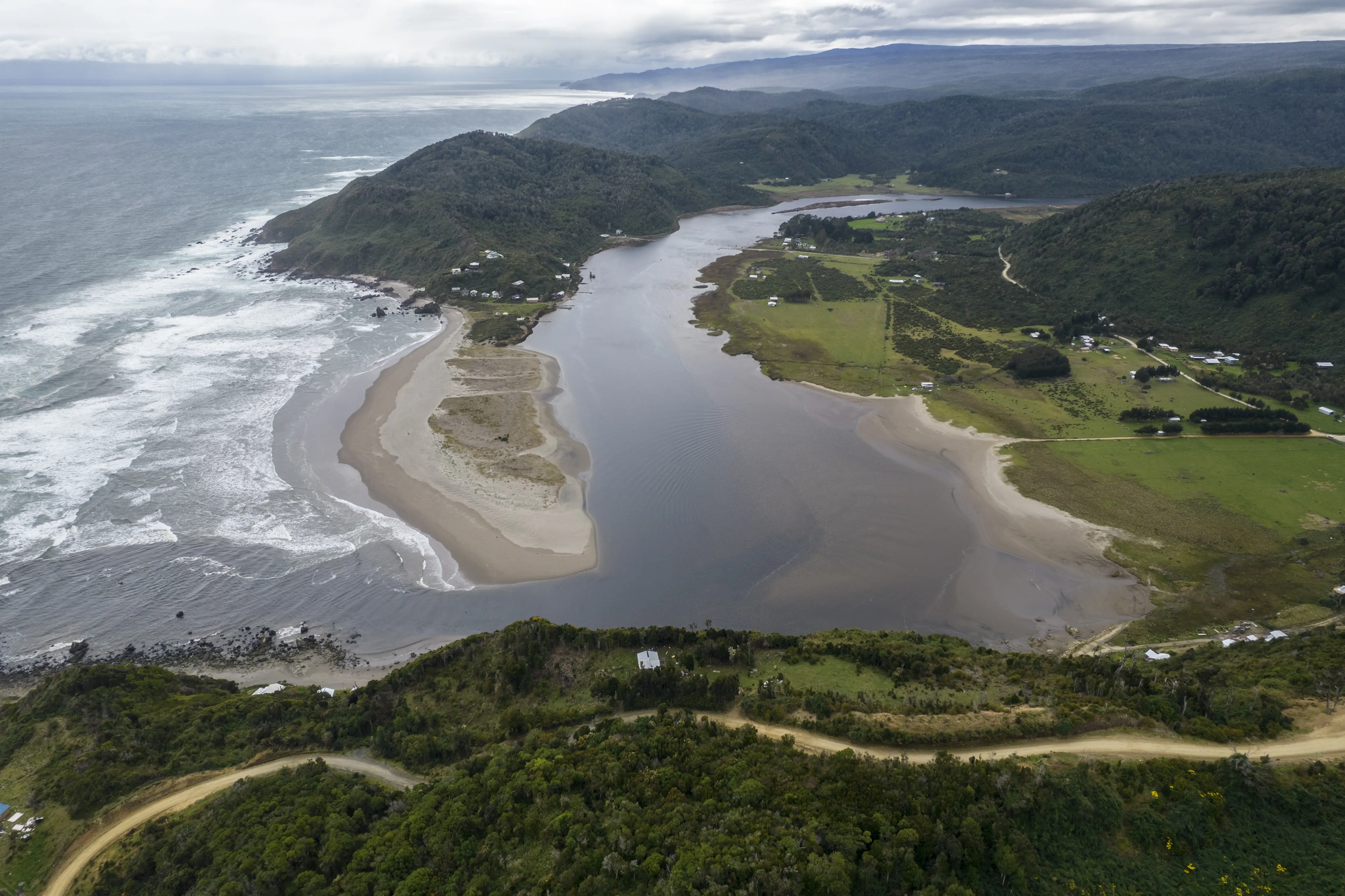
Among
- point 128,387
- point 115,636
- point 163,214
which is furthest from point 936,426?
point 163,214

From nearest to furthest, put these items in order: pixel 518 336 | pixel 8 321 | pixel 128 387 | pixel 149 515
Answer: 1. pixel 149 515
2. pixel 128 387
3. pixel 8 321
4. pixel 518 336

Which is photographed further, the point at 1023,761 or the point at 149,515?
the point at 149,515

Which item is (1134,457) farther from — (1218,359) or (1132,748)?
(1132,748)

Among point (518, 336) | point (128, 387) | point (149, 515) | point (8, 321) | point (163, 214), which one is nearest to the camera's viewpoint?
point (149, 515)

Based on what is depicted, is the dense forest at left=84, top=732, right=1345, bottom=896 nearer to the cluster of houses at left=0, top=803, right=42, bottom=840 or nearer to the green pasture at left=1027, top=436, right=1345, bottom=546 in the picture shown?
the cluster of houses at left=0, top=803, right=42, bottom=840

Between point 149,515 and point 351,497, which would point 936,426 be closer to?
point 351,497
